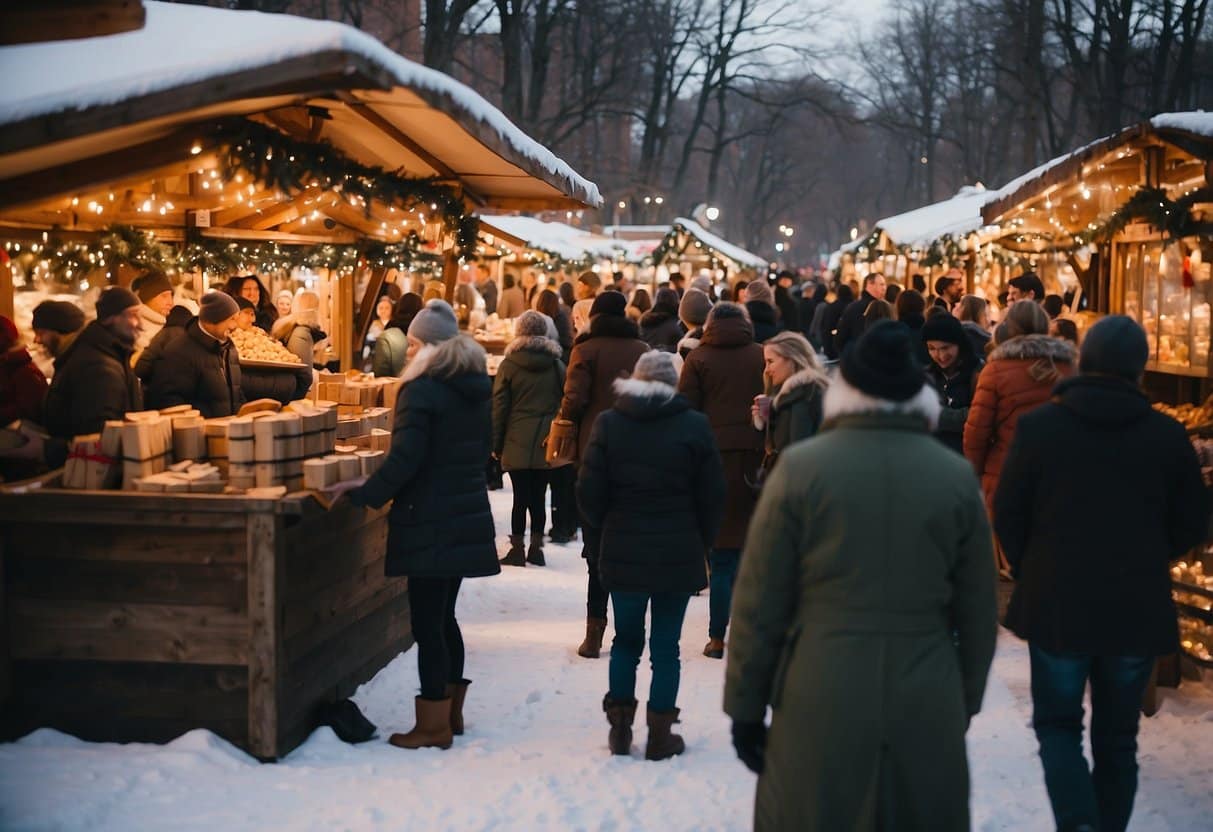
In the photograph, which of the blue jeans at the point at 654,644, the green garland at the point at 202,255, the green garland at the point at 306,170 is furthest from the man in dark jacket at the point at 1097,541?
the green garland at the point at 202,255

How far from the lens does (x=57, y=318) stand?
731 cm

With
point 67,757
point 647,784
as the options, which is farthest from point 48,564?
point 647,784

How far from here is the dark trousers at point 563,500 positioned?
11.5 m

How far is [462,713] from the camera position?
6918mm

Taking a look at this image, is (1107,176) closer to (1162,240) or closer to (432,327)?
(1162,240)

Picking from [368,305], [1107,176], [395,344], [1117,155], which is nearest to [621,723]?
[395,344]

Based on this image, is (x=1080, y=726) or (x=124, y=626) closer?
(x=1080, y=726)

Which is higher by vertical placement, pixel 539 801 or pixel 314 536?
pixel 314 536

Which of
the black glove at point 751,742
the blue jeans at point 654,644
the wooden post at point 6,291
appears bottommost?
the blue jeans at point 654,644

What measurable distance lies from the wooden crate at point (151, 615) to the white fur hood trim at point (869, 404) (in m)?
2.85

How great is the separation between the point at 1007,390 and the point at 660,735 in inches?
112

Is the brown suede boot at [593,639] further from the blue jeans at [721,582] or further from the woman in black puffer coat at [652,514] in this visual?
the woman in black puffer coat at [652,514]

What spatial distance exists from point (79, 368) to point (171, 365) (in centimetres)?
126

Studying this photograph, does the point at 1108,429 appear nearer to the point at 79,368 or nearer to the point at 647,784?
the point at 647,784
